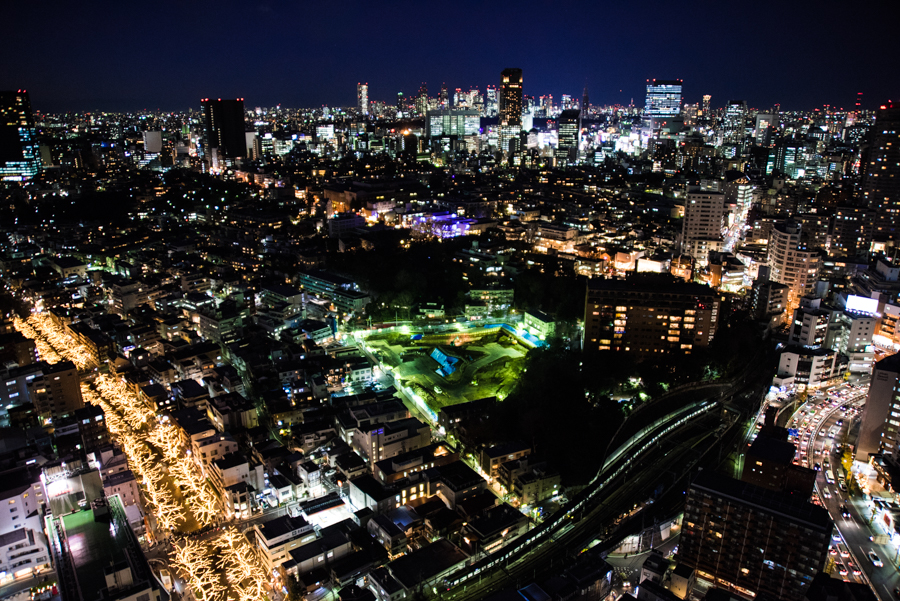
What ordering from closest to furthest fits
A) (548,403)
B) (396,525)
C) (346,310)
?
(396,525), (548,403), (346,310)

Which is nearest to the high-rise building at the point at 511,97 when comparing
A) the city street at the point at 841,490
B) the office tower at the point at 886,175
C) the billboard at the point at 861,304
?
the office tower at the point at 886,175

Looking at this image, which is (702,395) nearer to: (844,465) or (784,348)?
(784,348)

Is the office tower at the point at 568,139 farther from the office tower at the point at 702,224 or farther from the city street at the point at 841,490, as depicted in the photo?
the city street at the point at 841,490

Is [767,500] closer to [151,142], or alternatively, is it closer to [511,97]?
[151,142]

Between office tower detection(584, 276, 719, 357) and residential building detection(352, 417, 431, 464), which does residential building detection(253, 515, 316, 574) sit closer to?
residential building detection(352, 417, 431, 464)

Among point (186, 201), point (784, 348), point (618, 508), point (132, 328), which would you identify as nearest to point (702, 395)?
point (784, 348)
